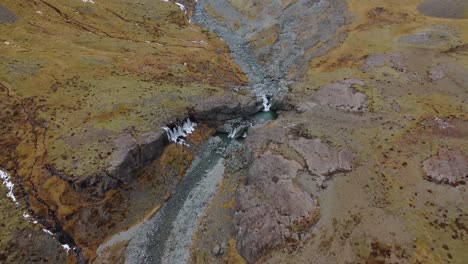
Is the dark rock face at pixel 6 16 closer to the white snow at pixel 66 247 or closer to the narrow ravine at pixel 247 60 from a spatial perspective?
the narrow ravine at pixel 247 60

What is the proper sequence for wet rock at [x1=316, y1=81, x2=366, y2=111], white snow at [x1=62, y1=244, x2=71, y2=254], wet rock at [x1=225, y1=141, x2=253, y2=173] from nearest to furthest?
white snow at [x1=62, y1=244, x2=71, y2=254], wet rock at [x1=225, y1=141, x2=253, y2=173], wet rock at [x1=316, y1=81, x2=366, y2=111]

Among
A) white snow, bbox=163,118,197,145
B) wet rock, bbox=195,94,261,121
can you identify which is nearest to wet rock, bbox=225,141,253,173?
wet rock, bbox=195,94,261,121

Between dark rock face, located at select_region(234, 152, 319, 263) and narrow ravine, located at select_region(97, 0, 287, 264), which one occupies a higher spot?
narrow ravine, located at select_region(97, 0, 287, 264)

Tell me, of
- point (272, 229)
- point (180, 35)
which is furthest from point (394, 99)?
point (180, 35)

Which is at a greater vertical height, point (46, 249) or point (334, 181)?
point (46, 249)

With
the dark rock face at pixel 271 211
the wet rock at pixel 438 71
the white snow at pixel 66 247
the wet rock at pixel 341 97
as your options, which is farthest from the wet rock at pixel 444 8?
the white snow at pixel 66 247

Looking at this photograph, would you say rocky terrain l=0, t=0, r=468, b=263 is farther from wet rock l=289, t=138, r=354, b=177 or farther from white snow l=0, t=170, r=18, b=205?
white snow l=0, t=170, r=18, b=205

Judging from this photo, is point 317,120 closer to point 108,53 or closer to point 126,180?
point 126,180
